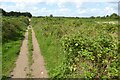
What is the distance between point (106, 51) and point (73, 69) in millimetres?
1078

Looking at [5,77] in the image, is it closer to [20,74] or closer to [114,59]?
[20,74]

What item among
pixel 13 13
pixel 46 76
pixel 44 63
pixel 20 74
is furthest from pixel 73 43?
pixel 13 13

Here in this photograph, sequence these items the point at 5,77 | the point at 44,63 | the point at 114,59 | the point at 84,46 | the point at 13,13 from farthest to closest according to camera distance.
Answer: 1. the point at 13,13
2. the point at 44,63
3. the point at 5,77
4. the point at 84,46
5. the point at 114,59

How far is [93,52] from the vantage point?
7.79 meters

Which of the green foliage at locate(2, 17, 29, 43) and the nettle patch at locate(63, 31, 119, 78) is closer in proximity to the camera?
the nettle patch at locate(63, 31, 119, 78)

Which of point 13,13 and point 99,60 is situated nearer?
point 99,60

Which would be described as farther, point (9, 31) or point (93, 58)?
point (9, 31)

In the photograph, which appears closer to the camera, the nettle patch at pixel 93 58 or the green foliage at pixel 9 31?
the nettle patch at pixel 93 58

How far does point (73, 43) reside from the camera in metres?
8.34

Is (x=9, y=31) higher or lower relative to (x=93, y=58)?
lower

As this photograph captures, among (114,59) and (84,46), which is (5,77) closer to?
(84,46)

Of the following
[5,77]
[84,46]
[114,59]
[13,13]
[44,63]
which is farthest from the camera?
[13,13]

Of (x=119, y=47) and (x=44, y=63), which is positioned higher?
(x=119, y=47)

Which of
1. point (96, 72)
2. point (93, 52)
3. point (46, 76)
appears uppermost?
point (93, 52)
